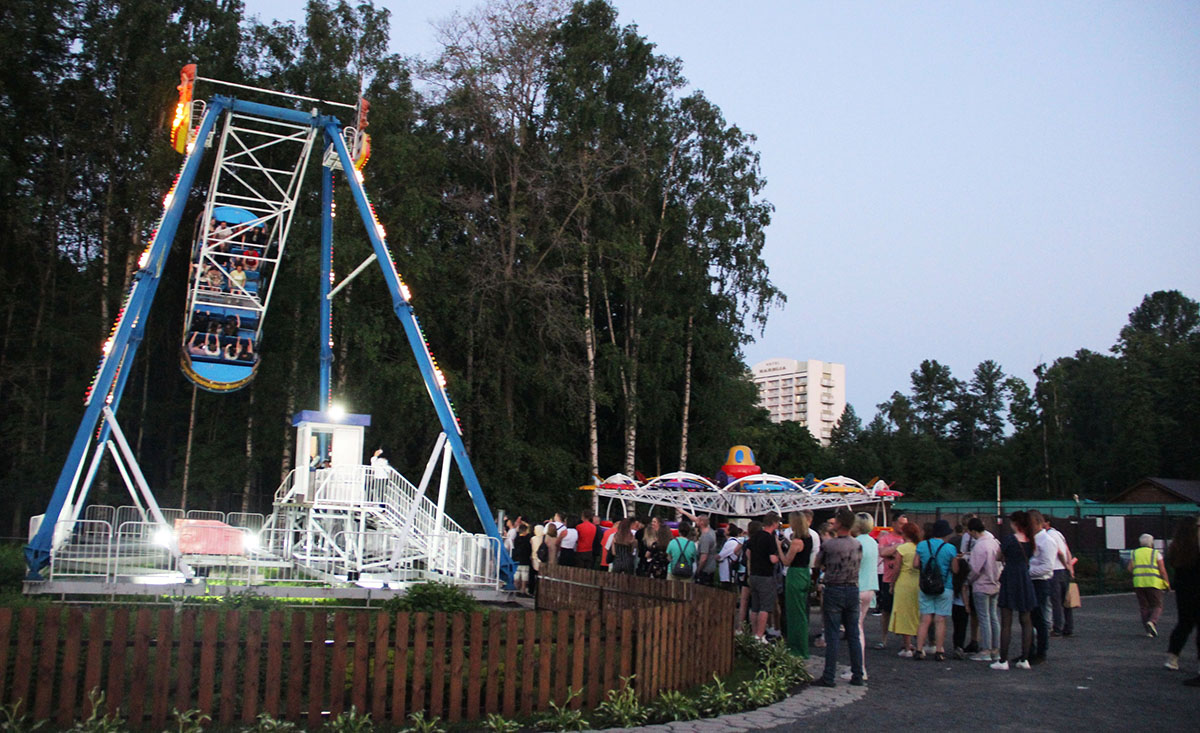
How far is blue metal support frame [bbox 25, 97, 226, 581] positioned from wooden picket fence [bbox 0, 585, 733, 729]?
27.4ft

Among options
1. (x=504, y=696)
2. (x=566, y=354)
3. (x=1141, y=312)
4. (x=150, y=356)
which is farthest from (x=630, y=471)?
(x=1141, y=312)

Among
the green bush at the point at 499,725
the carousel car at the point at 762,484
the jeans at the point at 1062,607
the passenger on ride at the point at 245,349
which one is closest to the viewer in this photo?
the green bush at the point at 499,725

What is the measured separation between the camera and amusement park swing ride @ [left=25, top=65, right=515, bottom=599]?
1522 centimetres

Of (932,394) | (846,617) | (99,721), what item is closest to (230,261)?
(99,721)

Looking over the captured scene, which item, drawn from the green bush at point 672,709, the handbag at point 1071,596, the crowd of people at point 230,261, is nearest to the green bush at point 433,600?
the green bush at point 672,709

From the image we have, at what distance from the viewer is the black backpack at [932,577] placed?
466 inches

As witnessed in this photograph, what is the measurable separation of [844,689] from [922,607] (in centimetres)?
291

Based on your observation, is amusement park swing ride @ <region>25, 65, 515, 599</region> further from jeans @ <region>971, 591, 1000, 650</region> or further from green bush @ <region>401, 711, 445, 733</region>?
jeans @ <region>971, 591, 1000, 650</region>

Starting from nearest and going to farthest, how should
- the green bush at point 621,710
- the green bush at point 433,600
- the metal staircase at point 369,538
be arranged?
the green bush at point 621,710 → the green bush at point 433,600 → the metal staircase at point 369,538

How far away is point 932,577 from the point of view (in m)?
11.9

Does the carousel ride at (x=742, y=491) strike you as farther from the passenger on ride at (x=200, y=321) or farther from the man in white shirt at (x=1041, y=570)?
the man in white shirt at (x=1041, y=570)

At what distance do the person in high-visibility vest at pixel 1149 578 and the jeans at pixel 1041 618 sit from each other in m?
2.52

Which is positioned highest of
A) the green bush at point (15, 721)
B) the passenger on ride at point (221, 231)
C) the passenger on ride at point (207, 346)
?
the passenger on ride at point (221, 231)

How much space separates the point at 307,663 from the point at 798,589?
216 inches
